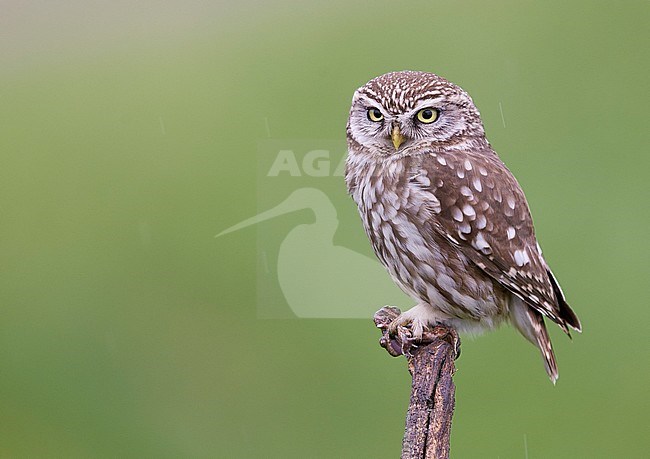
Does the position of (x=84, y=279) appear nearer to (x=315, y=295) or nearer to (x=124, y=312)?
(x=124, y=312)

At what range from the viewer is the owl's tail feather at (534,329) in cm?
314

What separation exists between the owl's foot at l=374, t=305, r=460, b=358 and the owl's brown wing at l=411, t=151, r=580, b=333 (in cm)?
24

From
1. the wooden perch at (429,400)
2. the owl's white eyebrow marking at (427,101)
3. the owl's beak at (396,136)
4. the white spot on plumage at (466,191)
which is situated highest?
the owl's white eyebrow marking at (427,101)

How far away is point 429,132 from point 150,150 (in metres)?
3.84

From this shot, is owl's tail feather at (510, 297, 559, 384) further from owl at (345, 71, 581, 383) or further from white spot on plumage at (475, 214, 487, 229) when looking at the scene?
white spot on plumage at (475, 214, 487, 229)

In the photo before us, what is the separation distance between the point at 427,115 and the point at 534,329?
0.77 meters

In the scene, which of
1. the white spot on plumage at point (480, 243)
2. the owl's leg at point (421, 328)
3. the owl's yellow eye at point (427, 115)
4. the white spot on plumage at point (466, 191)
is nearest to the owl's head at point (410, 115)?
the owl's yellow eye at point (427, 115)

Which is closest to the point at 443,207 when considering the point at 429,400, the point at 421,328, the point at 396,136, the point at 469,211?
the point at 469,211

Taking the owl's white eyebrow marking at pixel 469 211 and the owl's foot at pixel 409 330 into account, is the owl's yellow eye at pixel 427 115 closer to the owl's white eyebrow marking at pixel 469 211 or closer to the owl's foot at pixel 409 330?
the owl's white eyebrow marking at pixel 469 211

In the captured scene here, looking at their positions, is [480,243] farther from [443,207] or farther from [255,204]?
[255,204]

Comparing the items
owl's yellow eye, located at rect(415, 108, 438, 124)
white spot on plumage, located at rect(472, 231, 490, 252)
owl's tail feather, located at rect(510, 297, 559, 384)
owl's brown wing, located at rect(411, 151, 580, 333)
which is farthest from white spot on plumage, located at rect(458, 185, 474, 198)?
owl's tail feather, located at rect(510, 297, 559, 384)

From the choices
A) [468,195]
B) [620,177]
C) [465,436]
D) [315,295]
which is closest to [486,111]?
[620,177]

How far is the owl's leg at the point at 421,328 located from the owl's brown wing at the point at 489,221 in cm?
24

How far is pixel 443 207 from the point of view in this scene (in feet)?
9.98
